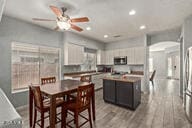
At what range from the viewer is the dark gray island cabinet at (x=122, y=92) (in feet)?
11.6

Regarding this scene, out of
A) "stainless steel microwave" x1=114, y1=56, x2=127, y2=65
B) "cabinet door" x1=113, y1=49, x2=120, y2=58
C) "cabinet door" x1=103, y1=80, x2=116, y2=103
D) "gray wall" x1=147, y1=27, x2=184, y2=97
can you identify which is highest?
"gray wall" x1=147, y1=27, x2=184, y2=97

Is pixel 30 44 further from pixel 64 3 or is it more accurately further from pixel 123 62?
pixel 123 62

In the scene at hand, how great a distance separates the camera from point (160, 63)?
38.3 feet

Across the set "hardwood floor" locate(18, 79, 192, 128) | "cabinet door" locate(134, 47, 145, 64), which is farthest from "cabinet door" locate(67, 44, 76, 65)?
"cabinet door" locate(134, 47, 145, 64)

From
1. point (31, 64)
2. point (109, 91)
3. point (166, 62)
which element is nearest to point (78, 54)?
point (31, 64)

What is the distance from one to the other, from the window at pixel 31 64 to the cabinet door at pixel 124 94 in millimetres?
2593

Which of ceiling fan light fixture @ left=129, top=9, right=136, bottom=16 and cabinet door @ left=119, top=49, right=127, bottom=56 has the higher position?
ceiling fan light fixture @ left=129, top=9, right=136, bottom=16

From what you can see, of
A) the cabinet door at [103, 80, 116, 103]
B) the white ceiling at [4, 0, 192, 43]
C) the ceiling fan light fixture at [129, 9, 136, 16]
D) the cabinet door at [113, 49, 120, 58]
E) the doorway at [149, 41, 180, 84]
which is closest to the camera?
the white ceiling at [4, 0, 192, 43]

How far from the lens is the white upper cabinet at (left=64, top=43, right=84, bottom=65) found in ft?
15.8

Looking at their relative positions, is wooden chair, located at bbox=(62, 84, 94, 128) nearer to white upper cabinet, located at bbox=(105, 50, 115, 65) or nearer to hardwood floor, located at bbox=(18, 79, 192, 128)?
hardwood floor, located at bbox=(18, 79, 192, 128)

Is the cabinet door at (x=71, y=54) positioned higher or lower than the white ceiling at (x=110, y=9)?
lower

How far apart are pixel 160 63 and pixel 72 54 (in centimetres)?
1018

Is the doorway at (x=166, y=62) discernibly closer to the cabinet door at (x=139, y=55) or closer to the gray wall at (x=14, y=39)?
the cabinet door at (x=139, y=55)

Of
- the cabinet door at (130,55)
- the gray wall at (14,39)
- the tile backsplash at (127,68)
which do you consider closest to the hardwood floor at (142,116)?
the gray wall at (14,39)
